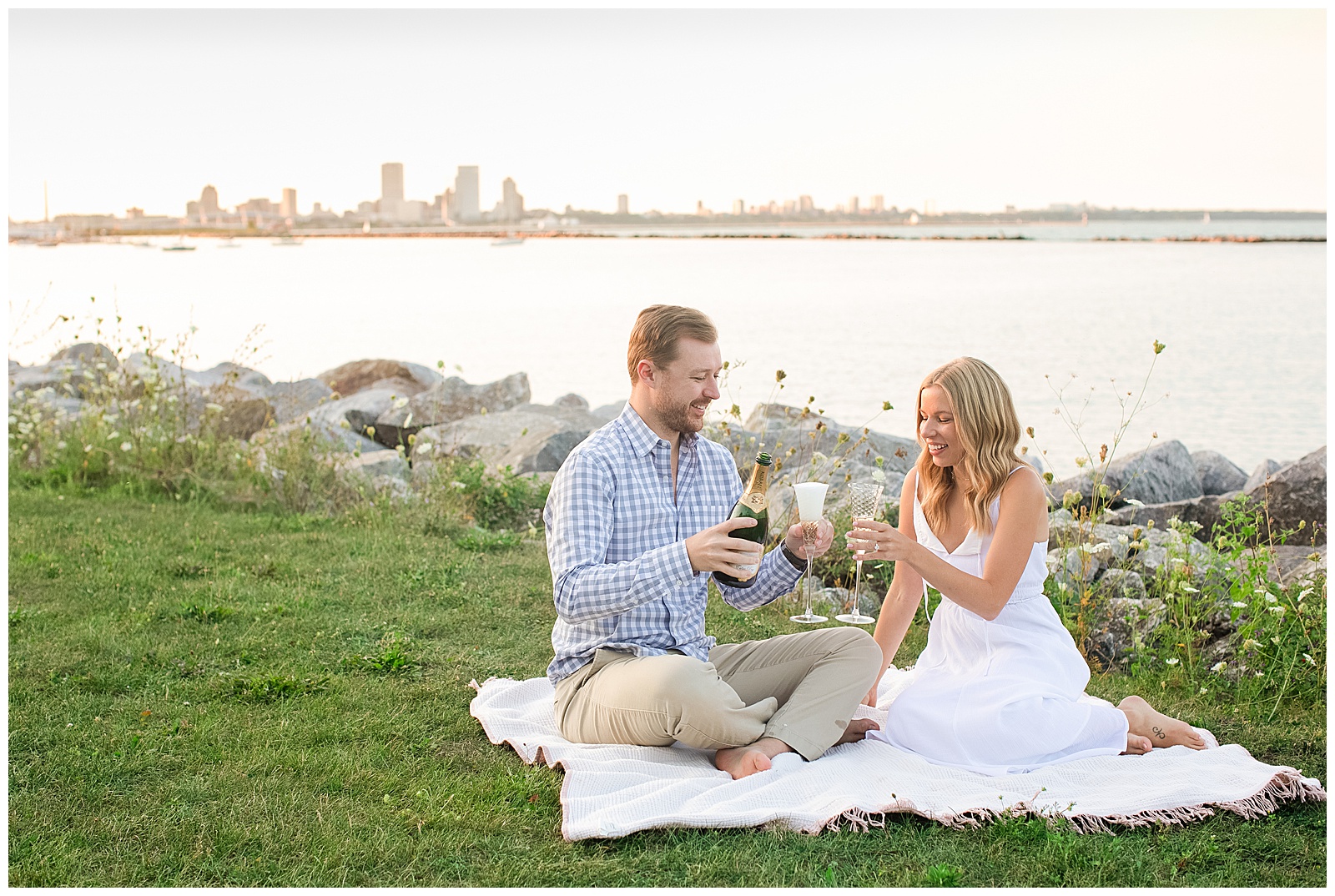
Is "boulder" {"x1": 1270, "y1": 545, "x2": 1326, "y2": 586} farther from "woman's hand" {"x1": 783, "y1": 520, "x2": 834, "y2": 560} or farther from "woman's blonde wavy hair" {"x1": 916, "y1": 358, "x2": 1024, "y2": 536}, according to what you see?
"woman's hand" {"x1": 783, "y1": 520, "x2": 834, "y2": 560}

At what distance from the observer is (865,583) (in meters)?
6.74

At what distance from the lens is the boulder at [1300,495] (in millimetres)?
7906

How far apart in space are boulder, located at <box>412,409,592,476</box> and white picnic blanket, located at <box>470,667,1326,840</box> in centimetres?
544

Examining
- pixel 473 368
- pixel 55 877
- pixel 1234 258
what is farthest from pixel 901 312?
pixel 1234 258

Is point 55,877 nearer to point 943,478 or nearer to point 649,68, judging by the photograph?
point 943,478

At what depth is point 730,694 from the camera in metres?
4.06

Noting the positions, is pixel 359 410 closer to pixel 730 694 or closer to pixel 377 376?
pixel 377 376

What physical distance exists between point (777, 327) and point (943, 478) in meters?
21.9

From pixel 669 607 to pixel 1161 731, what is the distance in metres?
1.93

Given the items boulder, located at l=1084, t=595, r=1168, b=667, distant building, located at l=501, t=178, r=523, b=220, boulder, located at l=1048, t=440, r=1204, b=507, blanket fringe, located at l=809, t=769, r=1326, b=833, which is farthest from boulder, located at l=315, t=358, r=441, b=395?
distant building, located at l=501, t=178, r=523, b=220

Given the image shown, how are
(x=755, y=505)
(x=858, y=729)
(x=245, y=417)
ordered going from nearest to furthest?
(x=755, y=505), (x=858, y=729), (x=245, y=417)

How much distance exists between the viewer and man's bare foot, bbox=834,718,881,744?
4316 mm

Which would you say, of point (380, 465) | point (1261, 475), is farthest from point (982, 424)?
point (380, 465)

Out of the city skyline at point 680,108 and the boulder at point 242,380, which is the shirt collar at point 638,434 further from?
the boulder at point 242,380
